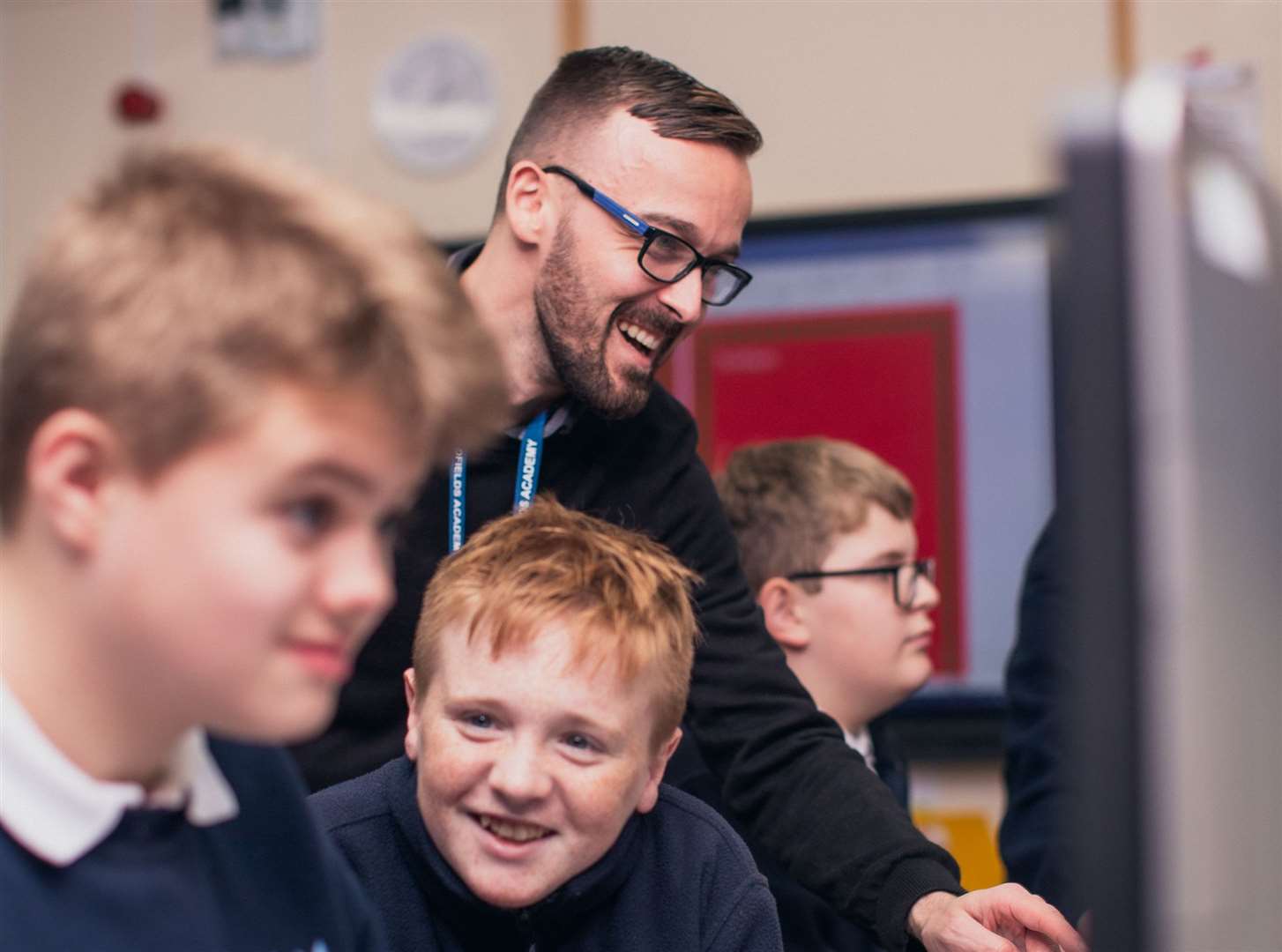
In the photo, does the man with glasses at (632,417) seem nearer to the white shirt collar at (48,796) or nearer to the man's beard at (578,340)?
the man's beard at (578,340)

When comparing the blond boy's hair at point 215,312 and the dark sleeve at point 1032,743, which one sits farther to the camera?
the dark sleeve at point 1032,743

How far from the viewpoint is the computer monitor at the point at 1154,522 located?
1.56ft

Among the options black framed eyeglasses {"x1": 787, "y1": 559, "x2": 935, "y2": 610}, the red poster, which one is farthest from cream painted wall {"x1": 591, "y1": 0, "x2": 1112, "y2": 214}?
black framed eyeglasses {"x1": 787, "y1": 559, "x2": 935, "y2": 610}

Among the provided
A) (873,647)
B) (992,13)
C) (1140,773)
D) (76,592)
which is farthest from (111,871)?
(992,13)

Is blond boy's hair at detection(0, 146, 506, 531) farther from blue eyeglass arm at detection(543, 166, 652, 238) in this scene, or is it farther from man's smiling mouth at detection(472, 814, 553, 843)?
blue eyeglass arm at detection(543, 166, 652, 238)

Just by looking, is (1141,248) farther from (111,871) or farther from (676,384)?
(676,384)

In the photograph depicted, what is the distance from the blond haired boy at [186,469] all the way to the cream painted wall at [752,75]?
2.17m

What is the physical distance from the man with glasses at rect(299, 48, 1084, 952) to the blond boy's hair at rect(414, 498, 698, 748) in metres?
0.23

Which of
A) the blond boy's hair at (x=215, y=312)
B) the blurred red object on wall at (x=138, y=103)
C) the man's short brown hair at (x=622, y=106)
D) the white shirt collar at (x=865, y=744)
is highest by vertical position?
the blurred red object on wall at (x=138, y=103)

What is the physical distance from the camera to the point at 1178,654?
1.59ft

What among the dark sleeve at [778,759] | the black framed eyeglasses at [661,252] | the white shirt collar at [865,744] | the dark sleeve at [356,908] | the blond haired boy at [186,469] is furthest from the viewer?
the white shirt collar at [865,744]

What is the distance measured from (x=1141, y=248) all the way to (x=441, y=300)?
1.18 ft

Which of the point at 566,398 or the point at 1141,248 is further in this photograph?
the point at 566,398

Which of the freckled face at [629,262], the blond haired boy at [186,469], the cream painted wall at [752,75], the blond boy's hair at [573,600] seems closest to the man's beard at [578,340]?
the freckled face at [629,262]
